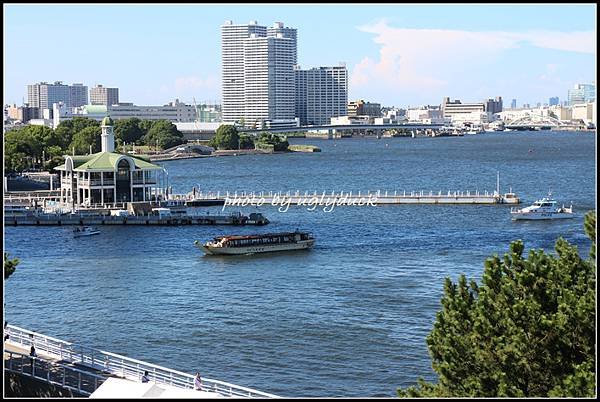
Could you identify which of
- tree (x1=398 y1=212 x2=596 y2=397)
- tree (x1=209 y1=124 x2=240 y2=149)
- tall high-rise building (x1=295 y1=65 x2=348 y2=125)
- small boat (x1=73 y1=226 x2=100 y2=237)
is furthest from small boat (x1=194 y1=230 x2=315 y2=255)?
tall high-rise building (x1=295 y1=65 x2=348 y2=125)

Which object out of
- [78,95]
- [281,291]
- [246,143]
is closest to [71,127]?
[246,143]

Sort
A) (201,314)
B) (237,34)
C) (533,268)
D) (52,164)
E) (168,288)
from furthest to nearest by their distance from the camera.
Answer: (237,34), (52,164), (168,288), (201,314), (533,268)

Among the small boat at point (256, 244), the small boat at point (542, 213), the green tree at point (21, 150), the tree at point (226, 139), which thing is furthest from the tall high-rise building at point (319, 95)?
the small boat at point (256, 244)

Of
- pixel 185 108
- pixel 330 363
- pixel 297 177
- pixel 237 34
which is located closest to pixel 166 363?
pixel 330 363

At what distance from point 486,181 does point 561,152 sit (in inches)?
979

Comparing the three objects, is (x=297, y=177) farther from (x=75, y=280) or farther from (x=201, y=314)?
(x=201, y=314)

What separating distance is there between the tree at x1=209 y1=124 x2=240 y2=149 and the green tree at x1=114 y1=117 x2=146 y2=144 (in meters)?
4.99

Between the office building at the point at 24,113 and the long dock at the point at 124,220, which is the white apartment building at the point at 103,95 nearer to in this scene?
the office building at the point at 24,113

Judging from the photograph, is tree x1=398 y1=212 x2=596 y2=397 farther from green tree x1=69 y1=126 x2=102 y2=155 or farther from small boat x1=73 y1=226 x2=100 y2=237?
green tree x1=69 y1=126 x2=102 y2=155

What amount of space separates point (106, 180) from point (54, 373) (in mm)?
18338

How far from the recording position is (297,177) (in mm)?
42688

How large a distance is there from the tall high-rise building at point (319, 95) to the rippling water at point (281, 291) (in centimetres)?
8895

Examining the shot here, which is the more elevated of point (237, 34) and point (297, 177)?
point (237, 34)

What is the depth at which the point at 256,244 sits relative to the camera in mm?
19344
